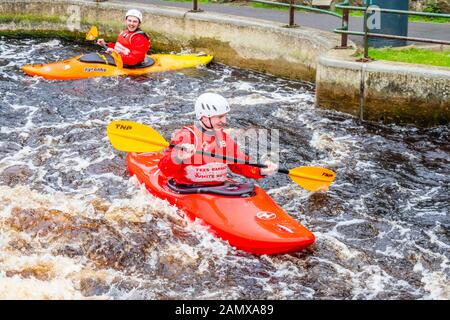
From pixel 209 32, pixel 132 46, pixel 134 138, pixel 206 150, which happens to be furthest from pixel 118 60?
pixel 206 150

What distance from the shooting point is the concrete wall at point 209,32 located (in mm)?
11855

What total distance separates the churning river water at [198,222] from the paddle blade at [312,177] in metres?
0.22

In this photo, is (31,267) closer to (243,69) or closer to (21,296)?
(21,296)

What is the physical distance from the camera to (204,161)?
6.79 metres

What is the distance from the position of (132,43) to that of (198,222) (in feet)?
18.4

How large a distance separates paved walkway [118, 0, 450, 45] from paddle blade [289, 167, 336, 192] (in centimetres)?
495

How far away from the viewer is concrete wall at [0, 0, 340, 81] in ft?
38.9

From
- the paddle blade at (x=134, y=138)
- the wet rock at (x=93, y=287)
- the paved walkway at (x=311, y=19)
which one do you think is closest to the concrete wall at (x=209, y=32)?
the paved walkway at (x=311, y=19)

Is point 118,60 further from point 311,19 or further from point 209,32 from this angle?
point 311,19

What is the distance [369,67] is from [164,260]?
4419 mm

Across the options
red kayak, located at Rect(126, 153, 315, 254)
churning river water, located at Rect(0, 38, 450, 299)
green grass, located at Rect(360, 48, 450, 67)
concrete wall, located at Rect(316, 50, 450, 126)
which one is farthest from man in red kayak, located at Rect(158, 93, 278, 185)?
green grass, located at Rect(360, 48, 450, 67)

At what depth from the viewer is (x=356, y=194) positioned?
7844 millimetres

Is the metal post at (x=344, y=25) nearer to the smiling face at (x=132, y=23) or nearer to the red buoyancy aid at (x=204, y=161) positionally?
the smiling face at (x=132, y=23)
